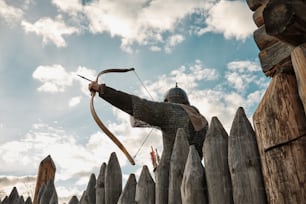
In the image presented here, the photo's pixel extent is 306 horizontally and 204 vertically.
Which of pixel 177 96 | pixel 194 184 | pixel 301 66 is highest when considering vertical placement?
pixel 177 96

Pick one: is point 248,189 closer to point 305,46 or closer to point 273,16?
point 305,46

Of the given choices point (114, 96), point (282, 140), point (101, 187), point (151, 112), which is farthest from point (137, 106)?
point (282, 140)

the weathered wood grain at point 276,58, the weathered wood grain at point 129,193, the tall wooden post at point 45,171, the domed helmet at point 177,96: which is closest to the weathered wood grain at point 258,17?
the weathered wood grain at point 276,58

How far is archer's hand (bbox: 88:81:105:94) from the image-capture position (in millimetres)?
4565

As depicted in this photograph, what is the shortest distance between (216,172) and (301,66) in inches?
37.5

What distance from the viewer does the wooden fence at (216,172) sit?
2189mm

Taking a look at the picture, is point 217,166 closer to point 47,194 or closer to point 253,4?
point 253,4

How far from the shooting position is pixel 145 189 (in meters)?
3.11

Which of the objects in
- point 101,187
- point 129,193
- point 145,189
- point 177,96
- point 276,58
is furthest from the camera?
point 177,96

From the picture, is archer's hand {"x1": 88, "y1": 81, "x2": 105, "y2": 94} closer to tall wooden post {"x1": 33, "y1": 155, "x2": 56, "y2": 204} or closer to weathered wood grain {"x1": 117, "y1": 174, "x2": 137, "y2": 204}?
weathered wood grain {"x1": 117, "y1": 174, "x2": 137, "y2": 204}

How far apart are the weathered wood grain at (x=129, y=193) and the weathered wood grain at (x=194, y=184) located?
84 centimetres

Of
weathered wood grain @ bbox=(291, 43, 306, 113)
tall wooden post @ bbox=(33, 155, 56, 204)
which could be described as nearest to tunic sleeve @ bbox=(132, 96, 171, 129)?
tall wooden post @ bbox=(33, 155, 56, 204)

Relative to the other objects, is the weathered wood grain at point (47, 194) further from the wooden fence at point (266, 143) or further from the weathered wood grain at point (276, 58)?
the weathered wood grain at point (276, 58)

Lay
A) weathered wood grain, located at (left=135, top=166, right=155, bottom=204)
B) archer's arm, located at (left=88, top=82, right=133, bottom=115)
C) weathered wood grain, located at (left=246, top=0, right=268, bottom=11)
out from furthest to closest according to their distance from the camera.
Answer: archer's arm, located at (left=88, top=82, right=133, bottom=115) < weathered wood grain, located at (left=135, top=166, right=155, bottom=204) < weathered wood grain, located at (left=246, top=0, right=268, bottom=11)
